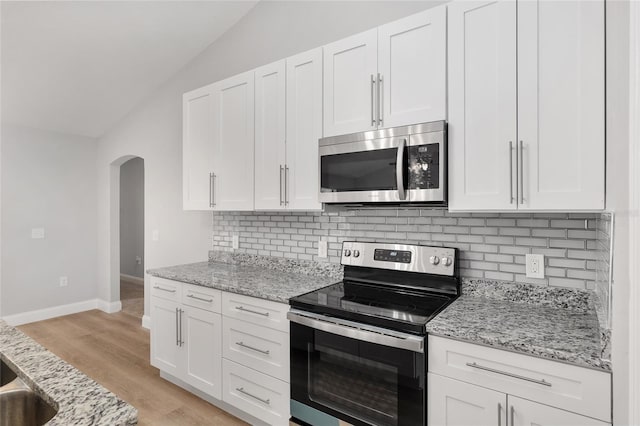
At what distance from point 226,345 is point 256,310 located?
15.7 inches

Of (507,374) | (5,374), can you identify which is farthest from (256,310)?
(507,374)

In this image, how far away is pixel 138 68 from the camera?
12.5ft

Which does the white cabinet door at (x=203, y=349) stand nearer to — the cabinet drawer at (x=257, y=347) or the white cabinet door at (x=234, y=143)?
the cabinet drawer at (x=257, y=347)

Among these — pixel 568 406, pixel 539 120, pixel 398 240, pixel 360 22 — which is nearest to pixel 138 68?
pixel 360 22

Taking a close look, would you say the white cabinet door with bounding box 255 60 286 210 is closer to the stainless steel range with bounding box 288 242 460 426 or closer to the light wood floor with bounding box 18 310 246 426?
the stainless steel range with bounding box 288 242 460 426

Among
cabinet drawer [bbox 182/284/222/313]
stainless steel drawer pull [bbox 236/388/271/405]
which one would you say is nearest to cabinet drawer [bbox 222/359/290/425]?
stainless steel drawer pull [bbox 236/388/271/405]

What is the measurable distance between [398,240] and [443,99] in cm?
94

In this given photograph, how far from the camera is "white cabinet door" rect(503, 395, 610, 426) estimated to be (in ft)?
4.19

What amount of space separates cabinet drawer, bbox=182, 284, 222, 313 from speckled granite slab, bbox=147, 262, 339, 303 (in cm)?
5

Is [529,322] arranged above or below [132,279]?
above

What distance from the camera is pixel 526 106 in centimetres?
160

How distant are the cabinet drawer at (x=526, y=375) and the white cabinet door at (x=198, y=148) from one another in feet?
7.13

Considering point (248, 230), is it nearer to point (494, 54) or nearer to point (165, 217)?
point (165, 217)

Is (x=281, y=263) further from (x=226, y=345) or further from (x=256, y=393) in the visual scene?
(x=256, y=393)
